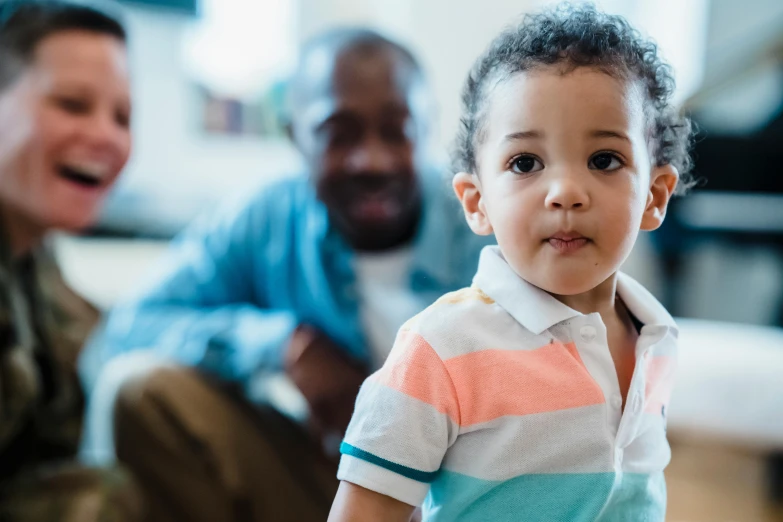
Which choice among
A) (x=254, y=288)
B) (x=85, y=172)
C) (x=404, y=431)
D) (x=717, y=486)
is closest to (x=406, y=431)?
(x=404, y=431)

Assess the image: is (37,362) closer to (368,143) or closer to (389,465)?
(368,143)

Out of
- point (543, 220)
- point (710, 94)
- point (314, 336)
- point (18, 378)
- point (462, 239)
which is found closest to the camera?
point (543, 220)

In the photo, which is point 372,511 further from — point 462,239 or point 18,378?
point 18,378

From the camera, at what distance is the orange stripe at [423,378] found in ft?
1.27

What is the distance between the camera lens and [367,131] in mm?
913

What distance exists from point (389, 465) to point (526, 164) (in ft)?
0.55

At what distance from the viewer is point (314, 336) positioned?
88cm

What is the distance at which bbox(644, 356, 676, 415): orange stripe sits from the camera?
0.43m

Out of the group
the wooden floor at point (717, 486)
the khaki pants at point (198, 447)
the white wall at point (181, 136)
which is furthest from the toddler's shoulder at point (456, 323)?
the white wall at point (181, 136)

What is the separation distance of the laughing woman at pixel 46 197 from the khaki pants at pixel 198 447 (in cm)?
13

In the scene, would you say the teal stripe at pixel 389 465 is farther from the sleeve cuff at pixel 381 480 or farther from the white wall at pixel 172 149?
the white wall at pixel 172 149

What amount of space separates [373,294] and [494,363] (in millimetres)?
459

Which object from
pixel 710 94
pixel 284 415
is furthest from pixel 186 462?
pixel 710 94

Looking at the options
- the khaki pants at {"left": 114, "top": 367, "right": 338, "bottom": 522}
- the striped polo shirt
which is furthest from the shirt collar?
the khaki pants at {"left": 114, "top": 367, "right": 338, "bottom": 522}
